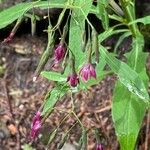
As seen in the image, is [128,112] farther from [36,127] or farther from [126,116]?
[36,127]

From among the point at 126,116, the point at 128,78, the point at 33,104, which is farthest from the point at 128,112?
→ the point at 33,104

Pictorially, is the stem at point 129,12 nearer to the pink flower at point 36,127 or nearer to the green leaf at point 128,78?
the green leaf at point 128,78

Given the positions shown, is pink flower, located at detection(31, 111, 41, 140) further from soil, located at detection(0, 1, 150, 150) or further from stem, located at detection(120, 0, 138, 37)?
soil, located at detection(0, 1, 150, 150)

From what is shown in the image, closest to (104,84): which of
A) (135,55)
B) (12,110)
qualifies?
(12,110)

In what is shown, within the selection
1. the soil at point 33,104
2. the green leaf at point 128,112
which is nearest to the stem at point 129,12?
the green leaf at point 128,112

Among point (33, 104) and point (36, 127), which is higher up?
point (36, 127)

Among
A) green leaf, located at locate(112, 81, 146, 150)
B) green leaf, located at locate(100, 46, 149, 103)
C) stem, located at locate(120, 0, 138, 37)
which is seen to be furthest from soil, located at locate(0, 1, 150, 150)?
green leaf, located at locate(100, 46, 149, 103)

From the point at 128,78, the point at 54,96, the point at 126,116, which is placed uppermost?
the point at 128,78
